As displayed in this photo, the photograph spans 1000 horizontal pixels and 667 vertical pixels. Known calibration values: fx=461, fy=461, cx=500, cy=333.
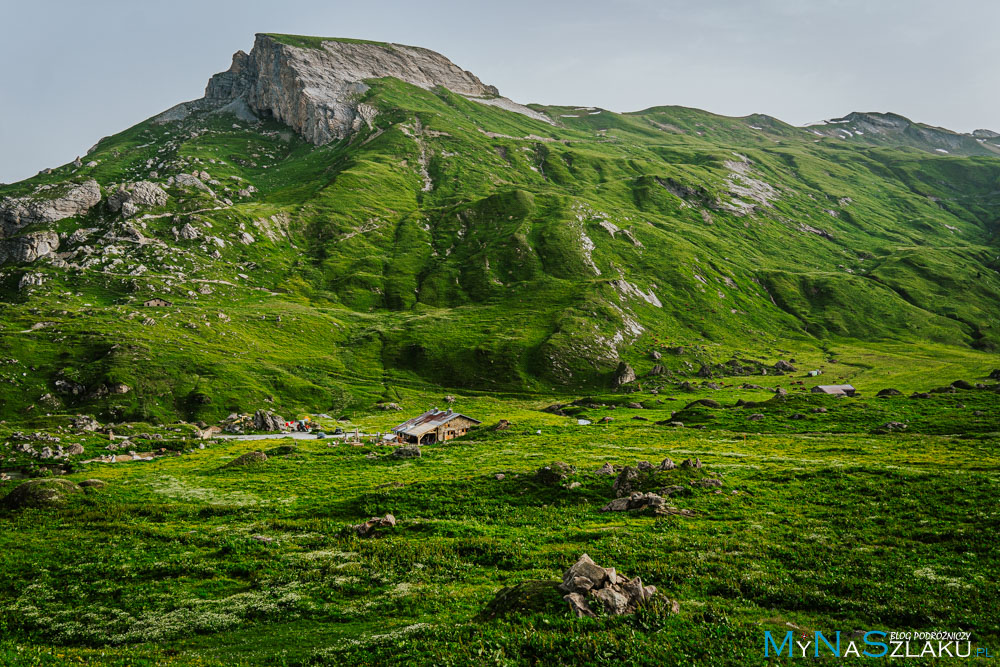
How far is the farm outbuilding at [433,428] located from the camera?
89.6m

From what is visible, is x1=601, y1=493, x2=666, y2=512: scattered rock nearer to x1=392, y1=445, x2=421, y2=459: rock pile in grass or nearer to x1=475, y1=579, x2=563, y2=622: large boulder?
x1=475, y1=579, x2=563, y2=622: large boulder

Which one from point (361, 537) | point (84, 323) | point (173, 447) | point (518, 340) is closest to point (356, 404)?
point (173, 447)

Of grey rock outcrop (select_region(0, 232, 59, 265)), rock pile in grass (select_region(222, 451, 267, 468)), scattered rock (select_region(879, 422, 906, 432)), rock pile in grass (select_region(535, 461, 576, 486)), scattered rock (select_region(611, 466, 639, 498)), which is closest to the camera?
scattered rock (select_region(611, 466, 639, 498))

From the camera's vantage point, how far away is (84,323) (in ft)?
417

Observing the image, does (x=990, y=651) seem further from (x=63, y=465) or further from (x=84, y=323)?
(x=84, y=323)

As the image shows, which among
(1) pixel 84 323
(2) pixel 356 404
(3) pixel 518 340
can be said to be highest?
(1) pixel 84 323

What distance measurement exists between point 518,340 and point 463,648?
150128mm

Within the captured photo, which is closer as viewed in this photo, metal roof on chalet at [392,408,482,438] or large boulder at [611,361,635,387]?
metal roof on chalet at [392,408,482,438]

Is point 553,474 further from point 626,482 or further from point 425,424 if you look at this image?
point 425,424

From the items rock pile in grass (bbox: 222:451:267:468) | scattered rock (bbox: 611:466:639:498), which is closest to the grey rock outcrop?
rock pile in grass (bbox: 222:451:267:468)

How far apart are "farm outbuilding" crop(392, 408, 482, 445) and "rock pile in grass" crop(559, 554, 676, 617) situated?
69.6m

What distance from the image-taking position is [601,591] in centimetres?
1923

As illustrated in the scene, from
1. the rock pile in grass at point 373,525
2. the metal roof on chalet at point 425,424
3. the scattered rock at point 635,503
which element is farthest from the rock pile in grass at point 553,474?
the metal roof on chalet at point 425,424

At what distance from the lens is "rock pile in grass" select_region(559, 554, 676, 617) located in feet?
60.9
